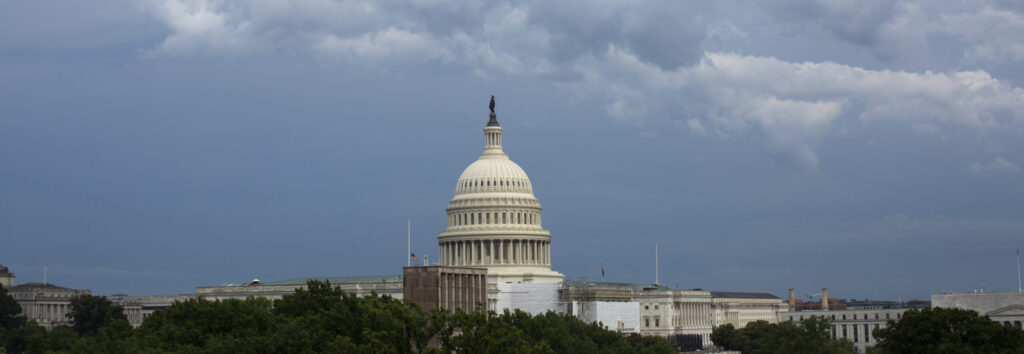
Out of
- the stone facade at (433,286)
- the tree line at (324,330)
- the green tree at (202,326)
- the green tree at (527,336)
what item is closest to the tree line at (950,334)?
the green tree at (527,336)

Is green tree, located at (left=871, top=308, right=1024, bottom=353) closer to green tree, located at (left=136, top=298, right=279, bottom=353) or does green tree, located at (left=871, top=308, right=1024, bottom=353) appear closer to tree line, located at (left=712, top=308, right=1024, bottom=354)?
tree line, located at (left=712, top=308, right=1024, bottom=354)

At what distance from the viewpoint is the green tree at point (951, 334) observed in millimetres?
121125

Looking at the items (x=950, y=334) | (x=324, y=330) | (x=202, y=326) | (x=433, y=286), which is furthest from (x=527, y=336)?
(x=950, y=334)

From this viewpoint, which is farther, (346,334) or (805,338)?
(805,338)

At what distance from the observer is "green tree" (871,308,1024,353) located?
397 feet

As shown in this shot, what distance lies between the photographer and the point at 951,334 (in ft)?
402

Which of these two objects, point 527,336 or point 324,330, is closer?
point 324,330

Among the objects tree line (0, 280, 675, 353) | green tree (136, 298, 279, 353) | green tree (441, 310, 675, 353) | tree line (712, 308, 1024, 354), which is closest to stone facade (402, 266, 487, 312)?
green tree (441, 310, 675, 353)

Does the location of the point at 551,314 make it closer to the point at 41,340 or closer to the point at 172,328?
the point at 41,340

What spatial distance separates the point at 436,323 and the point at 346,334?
1342cm

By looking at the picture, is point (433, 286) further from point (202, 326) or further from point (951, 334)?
point (951, 334)

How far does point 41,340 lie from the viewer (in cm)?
16700

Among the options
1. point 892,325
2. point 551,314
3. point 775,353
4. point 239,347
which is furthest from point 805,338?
point 239,347

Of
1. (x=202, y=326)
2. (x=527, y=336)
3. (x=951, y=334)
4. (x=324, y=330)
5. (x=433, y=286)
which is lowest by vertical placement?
(x=951, y=334)
